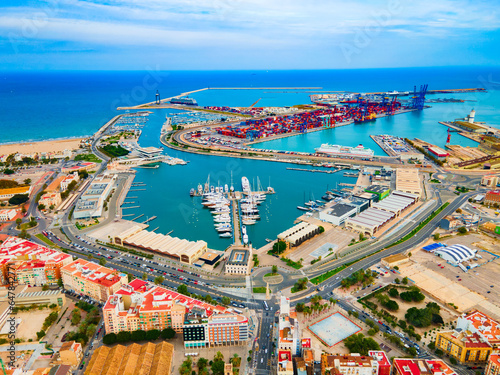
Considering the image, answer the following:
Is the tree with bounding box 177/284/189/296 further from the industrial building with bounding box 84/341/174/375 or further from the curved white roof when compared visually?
the curved white roof

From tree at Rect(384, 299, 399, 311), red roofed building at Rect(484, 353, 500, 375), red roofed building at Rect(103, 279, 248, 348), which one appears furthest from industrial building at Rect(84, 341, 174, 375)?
red roofed building at Rect(484, 353, 500, 375)

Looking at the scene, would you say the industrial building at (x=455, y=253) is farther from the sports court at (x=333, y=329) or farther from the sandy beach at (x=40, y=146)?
the sandy beach at (x=40, y=146)

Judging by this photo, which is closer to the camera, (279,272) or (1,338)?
(1,338)

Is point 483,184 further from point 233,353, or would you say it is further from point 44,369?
point 44,369

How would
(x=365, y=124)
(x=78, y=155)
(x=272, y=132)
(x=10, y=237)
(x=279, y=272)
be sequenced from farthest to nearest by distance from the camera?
1. (x=365, y=124)
2. (x=272, y=132)
3. (x=78, y=155)
4. (x=10, y=237)
5. (x=279, y=272)

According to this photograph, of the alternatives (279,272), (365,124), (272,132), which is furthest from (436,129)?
(279,272)

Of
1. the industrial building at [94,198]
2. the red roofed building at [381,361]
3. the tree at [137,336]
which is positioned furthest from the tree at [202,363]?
the industrial building at [94,198]
